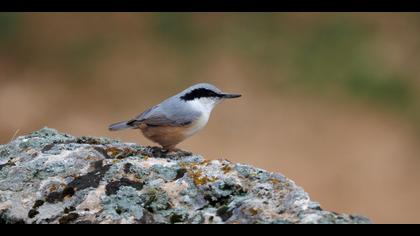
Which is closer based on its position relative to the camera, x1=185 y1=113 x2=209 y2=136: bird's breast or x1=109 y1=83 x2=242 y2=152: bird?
x1=109 y1=83 x2=242 y2=152: bird

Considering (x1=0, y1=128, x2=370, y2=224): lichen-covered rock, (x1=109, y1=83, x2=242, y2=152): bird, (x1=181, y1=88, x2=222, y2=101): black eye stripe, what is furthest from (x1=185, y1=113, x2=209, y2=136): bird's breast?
(x1=0, y1=128, x2=370, y2=224): lichen-covered rock

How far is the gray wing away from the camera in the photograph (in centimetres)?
541

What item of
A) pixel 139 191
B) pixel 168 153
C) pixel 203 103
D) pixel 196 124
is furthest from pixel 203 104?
pixel 139 191

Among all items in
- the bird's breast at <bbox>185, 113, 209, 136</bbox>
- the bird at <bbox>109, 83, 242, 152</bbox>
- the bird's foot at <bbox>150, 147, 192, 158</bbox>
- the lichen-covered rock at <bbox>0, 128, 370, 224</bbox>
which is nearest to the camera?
the lichen-covered rock at <bbox>0, 128, 370, 224</bbox>

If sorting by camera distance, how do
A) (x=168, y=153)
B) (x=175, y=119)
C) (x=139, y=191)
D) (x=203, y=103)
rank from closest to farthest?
(x=139, y=191)
(x=168, y=153)
(x=175, y=119)
(x=203, y=103)

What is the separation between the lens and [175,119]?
5434 millimetres

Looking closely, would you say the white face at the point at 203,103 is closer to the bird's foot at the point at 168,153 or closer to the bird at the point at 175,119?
the bird at the point at 175,119

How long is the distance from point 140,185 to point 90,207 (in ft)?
1.07

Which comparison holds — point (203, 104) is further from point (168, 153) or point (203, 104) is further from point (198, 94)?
point (168, 153)

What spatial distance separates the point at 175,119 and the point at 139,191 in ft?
5.50

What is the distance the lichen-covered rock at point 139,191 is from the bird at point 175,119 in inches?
38.5

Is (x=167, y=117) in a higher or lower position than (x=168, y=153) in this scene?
higher

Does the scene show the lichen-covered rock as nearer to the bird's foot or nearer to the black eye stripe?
the bird's foot

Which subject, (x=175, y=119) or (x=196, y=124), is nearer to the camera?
(x=175, y=119)
